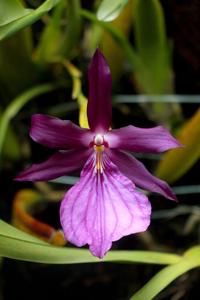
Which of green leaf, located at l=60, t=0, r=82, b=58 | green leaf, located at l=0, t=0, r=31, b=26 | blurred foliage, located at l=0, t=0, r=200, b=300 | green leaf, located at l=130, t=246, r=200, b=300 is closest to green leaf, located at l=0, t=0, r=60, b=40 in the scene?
green leaf, located at l=0, t=0, r=31, b=26

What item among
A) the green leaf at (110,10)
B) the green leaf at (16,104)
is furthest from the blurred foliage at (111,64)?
the green leaf at (110,10)

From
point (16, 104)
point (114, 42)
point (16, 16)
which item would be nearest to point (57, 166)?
point (16, 16)

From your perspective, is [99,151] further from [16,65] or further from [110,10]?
[16,65]

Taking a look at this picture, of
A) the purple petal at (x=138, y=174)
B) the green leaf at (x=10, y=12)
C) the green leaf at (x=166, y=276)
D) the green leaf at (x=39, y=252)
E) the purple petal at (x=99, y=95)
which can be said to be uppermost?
the green leaf at (x=10, y=12)

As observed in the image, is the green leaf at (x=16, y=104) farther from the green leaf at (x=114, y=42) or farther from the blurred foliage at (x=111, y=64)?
the green leaf at (x=114, y=42)

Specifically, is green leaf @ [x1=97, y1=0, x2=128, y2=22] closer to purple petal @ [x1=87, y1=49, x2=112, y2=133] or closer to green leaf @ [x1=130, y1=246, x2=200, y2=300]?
purple petal @ [x1=87, y1=49, x2=112, y2=133]

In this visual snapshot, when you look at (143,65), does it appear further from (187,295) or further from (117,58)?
(187,295)
